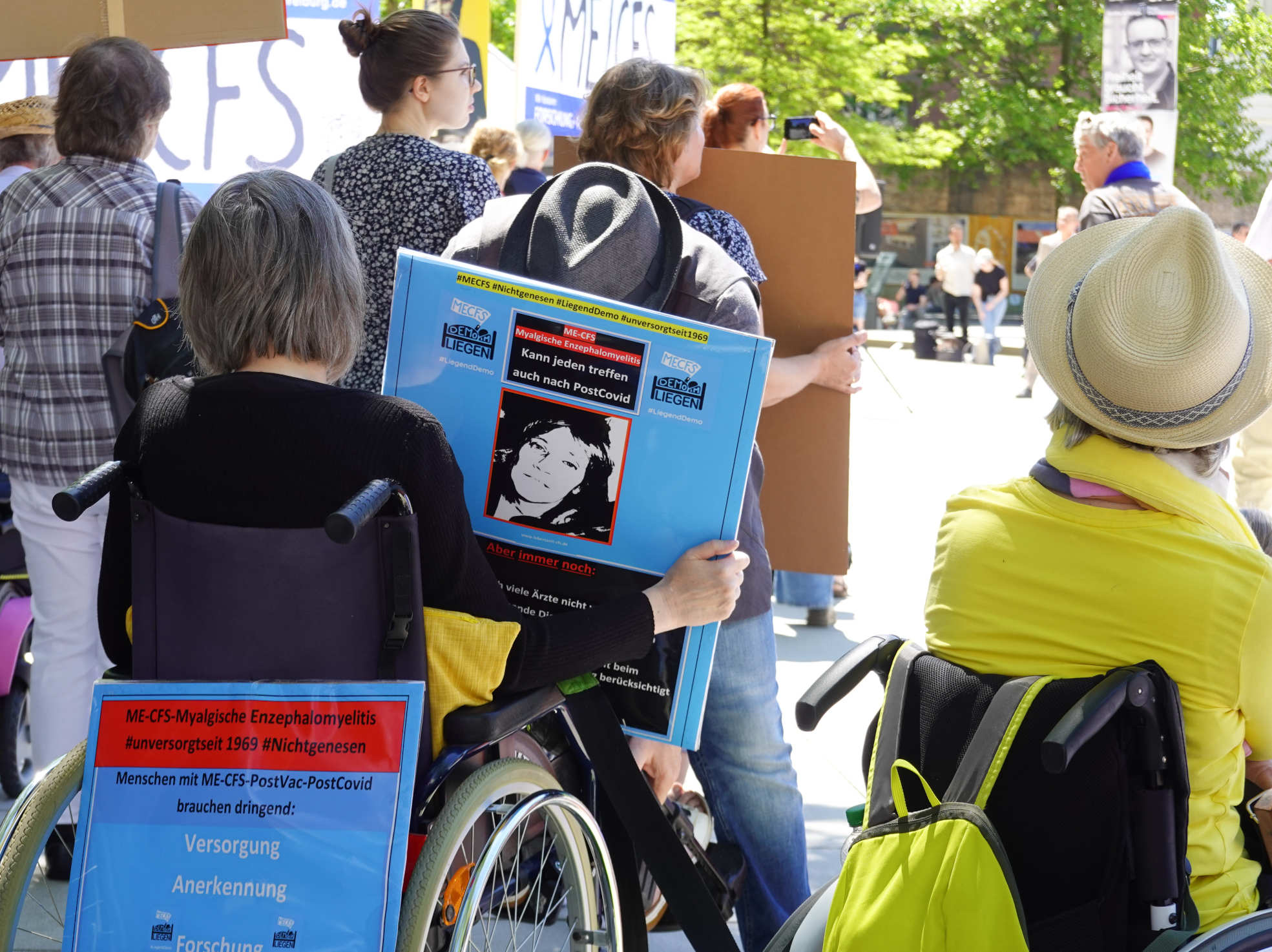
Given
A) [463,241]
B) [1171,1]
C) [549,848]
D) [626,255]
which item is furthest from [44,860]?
[1171,1]

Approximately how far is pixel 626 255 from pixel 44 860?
6.48 feet

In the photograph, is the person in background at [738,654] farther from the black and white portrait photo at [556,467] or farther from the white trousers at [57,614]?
the white trousers at [57,614]

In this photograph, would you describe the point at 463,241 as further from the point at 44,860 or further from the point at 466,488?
the point at 44,860

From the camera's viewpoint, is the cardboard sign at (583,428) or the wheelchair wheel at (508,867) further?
the cardboard sign at (583,428)

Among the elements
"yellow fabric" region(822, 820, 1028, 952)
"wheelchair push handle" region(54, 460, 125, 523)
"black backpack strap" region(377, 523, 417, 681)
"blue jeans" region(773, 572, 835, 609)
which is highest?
"wheelchair push handle" region(54, 460, 125, 523)

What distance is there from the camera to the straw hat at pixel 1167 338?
189 centimetres

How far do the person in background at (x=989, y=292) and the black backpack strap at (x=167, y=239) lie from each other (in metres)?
18.7

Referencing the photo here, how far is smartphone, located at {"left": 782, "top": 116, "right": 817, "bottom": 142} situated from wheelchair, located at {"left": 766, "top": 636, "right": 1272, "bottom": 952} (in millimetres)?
2926

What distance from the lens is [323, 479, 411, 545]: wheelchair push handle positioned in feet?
5.45

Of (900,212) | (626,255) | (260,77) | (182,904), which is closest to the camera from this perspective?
(182,904)

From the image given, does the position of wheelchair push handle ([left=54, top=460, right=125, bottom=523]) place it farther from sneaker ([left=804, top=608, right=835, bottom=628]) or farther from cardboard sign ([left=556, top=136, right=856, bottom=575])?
sneaker ([left=804, top=608, right=835, bottom=628])

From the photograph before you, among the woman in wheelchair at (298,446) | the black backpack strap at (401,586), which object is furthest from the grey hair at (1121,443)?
the black backpack strap at (401,586)

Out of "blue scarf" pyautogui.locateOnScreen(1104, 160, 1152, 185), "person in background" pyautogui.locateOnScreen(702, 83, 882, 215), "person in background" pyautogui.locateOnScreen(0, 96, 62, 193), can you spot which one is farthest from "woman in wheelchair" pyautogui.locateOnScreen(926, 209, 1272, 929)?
"blue scarf" pyautogui.locateOnScreen(1104, 160, 1152, 185)

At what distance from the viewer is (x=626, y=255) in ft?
7.97
